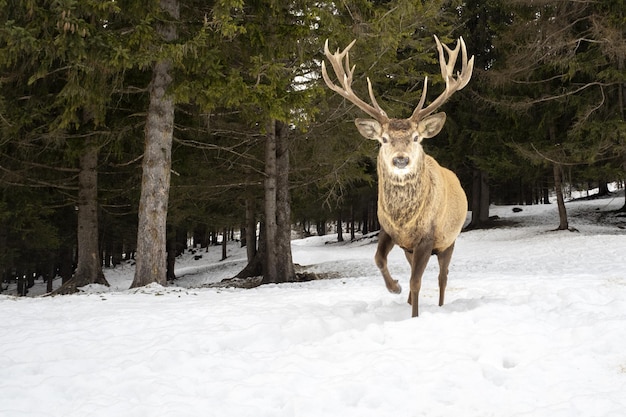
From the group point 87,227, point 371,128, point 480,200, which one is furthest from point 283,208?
point 480,200

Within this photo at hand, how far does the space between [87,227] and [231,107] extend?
16.0ft

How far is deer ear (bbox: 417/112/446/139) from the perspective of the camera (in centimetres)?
538

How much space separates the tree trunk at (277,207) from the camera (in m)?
12.1

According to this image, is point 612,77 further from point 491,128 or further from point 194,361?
point 194,361

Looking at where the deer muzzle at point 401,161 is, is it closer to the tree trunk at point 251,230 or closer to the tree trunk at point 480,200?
the tree trunk at point 251,230

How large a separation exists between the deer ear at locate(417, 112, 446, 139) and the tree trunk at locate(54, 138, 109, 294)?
9.11 m

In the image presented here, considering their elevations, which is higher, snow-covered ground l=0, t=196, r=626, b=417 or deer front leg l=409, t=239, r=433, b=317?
deer front leg l=409, t=239, r=433, b=317

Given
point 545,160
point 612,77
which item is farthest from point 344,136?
point 612,77

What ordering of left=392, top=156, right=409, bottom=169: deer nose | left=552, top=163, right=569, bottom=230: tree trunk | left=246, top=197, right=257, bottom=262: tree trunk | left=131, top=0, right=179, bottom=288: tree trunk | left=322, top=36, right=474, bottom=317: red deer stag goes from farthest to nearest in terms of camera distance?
left=246, top=197, right=257, bottom=262: tree trunk
left=552, top=163, right=569, bottom=230: tree trunk
left=131, top=0, right=179, bottom=288: tree trunk
left=322, top=36, right=474, bottom=317: red deer stag
left=392, top=156, right=409, bottom=169: deer nose

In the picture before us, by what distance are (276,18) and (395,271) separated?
25.6 feet

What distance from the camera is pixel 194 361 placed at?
14.6 feet

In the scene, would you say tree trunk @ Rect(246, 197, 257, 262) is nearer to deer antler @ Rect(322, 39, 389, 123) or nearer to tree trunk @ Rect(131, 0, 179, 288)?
tree trunk @ Rect(131, 0, 179, 288)

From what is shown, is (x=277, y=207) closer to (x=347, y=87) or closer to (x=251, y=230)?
(x=251, y=230)

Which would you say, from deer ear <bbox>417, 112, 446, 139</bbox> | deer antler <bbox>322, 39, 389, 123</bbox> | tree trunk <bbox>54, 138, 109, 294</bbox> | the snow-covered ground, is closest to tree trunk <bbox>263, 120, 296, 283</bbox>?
tree trunk <bbox>54, 138, 109, 294</bbox>
